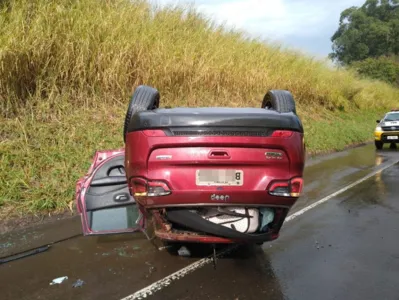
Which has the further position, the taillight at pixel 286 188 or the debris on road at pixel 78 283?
the debris on road at pixel 78 283

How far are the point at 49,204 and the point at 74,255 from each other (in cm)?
Answer: 157

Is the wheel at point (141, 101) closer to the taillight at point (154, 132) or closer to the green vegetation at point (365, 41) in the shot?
the taillight at point (154, 132)

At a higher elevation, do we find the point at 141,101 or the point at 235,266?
the point at 141,101

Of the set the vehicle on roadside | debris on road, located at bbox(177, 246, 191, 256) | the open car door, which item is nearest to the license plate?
debris on road, located at bbox(177, 246, 191, 256)

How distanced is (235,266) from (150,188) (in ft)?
4.16

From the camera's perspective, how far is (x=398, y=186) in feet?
25.4

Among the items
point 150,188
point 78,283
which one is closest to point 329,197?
point 150,188

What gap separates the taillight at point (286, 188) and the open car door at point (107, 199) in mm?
1667

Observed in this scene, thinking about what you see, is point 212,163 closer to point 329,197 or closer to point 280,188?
point 280,188

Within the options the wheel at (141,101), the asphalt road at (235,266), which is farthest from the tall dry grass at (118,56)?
the wheel at (141,101)

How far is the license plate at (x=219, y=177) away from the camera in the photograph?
3.14 metres

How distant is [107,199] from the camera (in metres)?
4.49

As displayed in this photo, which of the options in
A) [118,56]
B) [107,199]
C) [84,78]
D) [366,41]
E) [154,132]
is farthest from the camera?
[366,41]

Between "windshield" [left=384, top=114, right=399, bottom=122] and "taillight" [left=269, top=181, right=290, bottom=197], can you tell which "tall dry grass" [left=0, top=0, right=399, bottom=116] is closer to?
"windshield" [left=384, top=114, right=399, bottom=122]
